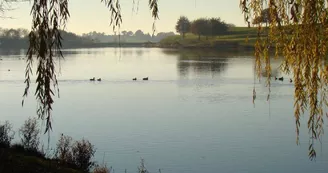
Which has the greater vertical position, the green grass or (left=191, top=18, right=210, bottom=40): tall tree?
(left=191, top=18, right=210, bottom=40): tall tree

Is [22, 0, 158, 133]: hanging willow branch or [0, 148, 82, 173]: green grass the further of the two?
[0, 148, 82, 173]: green grass

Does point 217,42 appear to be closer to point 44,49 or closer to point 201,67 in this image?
point 201,67

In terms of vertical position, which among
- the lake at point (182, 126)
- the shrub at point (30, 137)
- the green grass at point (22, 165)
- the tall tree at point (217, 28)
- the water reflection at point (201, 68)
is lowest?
the lake at point (182, 126)

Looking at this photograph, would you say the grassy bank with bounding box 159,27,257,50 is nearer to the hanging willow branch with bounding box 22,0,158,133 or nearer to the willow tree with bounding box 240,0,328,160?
the willow tree with bounding box 240,0,328,160

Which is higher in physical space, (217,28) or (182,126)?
(217,28)

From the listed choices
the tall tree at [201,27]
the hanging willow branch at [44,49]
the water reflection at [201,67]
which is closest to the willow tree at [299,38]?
the hanging willow branch at [44,49]

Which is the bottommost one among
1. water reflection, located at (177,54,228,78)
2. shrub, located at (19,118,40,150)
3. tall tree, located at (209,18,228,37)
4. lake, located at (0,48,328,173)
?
lake, located at (0,48,328,173)

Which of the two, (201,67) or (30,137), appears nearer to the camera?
(30,137)

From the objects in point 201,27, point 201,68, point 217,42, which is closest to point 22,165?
point 201,68

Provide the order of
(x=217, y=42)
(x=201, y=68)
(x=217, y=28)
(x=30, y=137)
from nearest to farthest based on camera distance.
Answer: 1. (x=30, y=137)
2. (x=201, y=68)
3. (x=217, y=42)
4. (x=217, y=28)

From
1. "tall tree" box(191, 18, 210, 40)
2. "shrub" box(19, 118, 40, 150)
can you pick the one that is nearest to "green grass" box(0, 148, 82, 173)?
"shrub" box(19, 118, 40, 150)

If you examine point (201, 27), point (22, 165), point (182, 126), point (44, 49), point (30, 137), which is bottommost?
point (182, 126)

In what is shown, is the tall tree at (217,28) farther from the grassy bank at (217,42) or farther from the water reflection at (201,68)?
the water reflection at (201,68)

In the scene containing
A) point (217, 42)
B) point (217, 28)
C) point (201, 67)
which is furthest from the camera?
point (217, 28)
